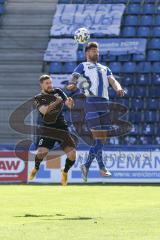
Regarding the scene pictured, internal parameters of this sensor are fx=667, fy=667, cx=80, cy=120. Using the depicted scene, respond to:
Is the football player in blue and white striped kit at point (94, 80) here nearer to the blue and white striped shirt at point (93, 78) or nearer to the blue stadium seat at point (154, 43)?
the blue and white striped shirt at point (93, 78)

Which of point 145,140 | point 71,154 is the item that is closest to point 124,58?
point 145,140

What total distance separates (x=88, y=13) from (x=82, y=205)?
60.2 feet

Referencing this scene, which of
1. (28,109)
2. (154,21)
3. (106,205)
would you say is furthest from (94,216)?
(154,21)

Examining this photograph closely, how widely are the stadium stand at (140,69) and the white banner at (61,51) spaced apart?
0.26 meters

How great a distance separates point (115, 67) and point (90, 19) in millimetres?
3350

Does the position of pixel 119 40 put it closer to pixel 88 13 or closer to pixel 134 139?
pixel 88 13

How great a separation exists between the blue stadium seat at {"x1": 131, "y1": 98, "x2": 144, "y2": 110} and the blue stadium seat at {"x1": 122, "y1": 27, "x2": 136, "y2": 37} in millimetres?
3571

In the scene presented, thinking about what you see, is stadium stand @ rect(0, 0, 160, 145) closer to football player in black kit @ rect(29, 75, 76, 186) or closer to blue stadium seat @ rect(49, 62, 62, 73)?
blue stadium seat @ rect(49, 62, 62, 73)

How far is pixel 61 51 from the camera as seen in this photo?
28297mm

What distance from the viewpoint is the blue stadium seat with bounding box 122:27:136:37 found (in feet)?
92.7

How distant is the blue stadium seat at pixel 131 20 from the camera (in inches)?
1138

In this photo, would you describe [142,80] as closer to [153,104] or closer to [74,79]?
[153,104]

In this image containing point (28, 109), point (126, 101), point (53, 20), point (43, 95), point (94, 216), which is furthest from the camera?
point (53, 20)

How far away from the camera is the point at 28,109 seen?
24.3m
